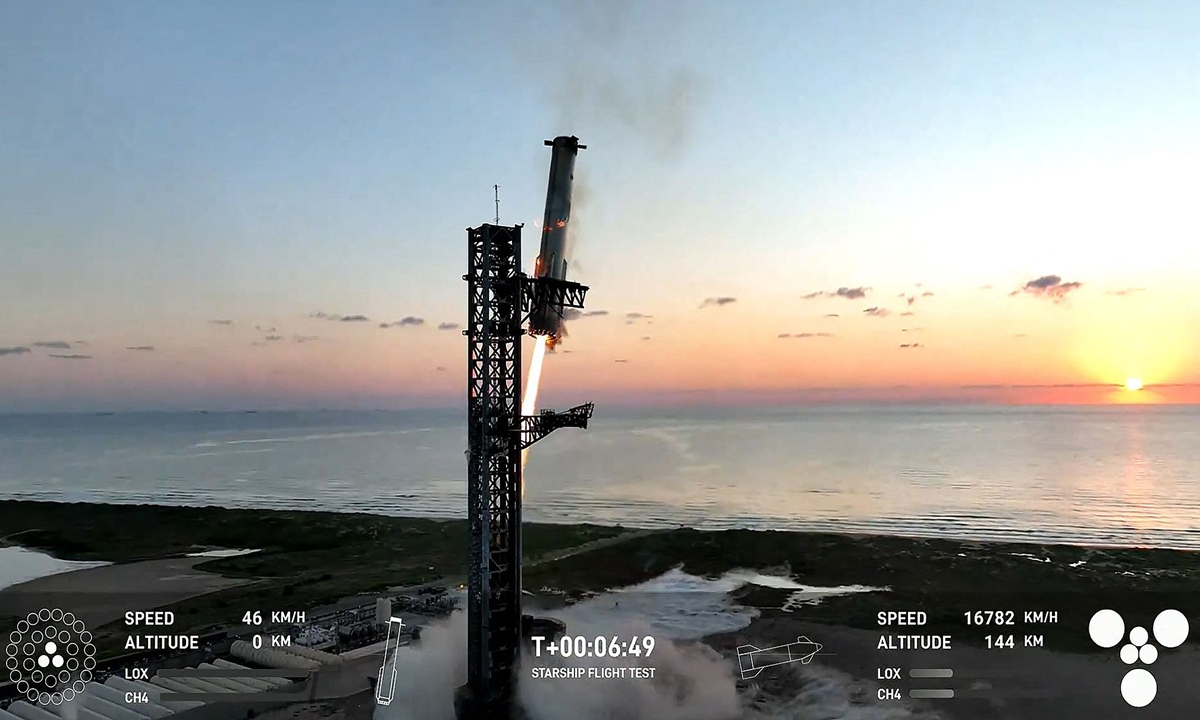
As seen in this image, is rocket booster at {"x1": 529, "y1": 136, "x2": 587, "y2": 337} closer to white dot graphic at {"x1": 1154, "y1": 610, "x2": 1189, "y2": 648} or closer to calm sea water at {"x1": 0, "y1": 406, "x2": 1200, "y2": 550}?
white dot graphic at {"x1": 1154, "y1": 610, "x2": 1189, "y2": 648}

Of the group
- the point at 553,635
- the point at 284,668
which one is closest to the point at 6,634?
the point at 284,668

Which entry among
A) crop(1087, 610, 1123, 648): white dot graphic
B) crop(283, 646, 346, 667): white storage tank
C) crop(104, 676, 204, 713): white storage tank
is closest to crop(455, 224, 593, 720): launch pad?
crop(283, 646, 346, 667): white storage tank

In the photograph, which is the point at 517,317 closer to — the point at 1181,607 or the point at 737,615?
the point at 737,615

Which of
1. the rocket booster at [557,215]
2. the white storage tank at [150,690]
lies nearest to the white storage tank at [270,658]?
the white storage tank at [150,690]

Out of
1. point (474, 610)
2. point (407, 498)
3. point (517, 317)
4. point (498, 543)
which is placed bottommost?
point (407, 498)

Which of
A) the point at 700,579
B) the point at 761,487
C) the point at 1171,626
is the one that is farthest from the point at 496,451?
Result: the point at 761,487

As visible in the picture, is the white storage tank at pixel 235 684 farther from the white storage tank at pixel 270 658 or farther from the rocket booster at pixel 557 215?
the rocket booster at pixel 557 215
